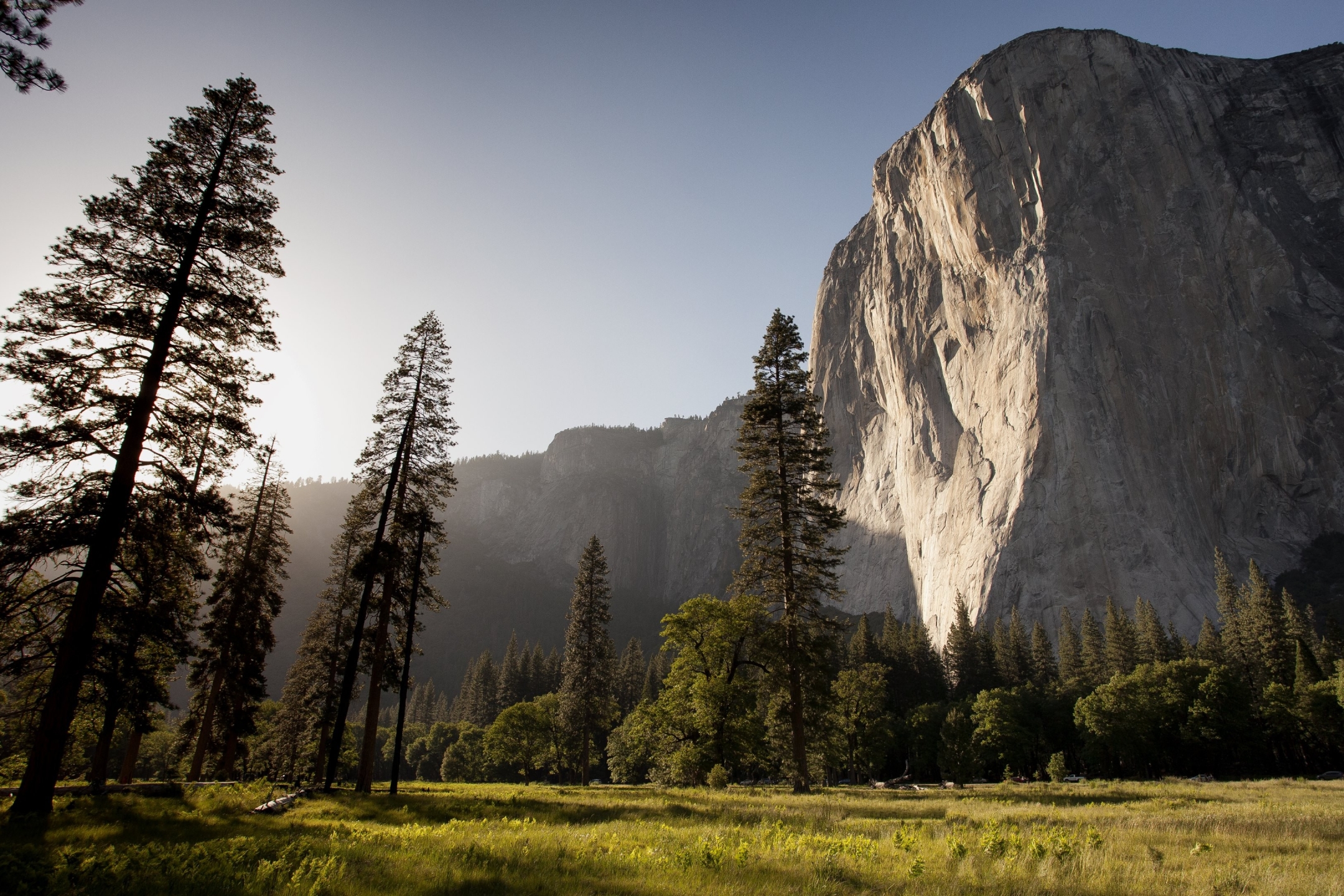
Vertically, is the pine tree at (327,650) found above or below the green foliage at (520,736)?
above

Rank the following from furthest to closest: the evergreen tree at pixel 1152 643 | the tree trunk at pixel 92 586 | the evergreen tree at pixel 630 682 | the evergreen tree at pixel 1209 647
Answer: the evergreen tree at pixel 630 682, the evergreen tree at pixel 1152 643, the evergreen tree at pixel 1209 647, the tree trunk at pixel 92 586

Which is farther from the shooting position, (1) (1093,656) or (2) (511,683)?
(2) (511,683)

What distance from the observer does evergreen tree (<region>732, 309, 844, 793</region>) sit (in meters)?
21.9

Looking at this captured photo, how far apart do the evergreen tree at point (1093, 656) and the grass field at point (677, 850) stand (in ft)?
192

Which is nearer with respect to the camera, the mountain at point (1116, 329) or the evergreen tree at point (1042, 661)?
the evergreen tree at point (1042, 661)

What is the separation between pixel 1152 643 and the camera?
214 feet

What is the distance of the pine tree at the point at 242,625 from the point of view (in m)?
24.7

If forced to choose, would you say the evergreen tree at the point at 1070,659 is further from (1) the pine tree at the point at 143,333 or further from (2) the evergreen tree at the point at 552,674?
(1) the pine tree at the point at 143,333

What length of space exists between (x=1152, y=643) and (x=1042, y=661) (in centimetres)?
1121

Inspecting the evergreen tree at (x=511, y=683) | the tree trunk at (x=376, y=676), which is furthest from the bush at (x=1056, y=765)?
the evergreen tree at (x=511, y=683)

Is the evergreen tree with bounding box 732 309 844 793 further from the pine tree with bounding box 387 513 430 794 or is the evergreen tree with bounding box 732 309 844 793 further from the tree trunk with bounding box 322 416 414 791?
the tree trunk with bounding box 322 416 414 791

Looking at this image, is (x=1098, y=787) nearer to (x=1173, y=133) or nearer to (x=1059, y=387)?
(x=1059, y=387)

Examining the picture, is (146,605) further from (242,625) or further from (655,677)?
(655,677)

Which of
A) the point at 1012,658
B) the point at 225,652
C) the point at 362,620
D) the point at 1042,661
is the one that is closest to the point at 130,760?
the point at 225,652
